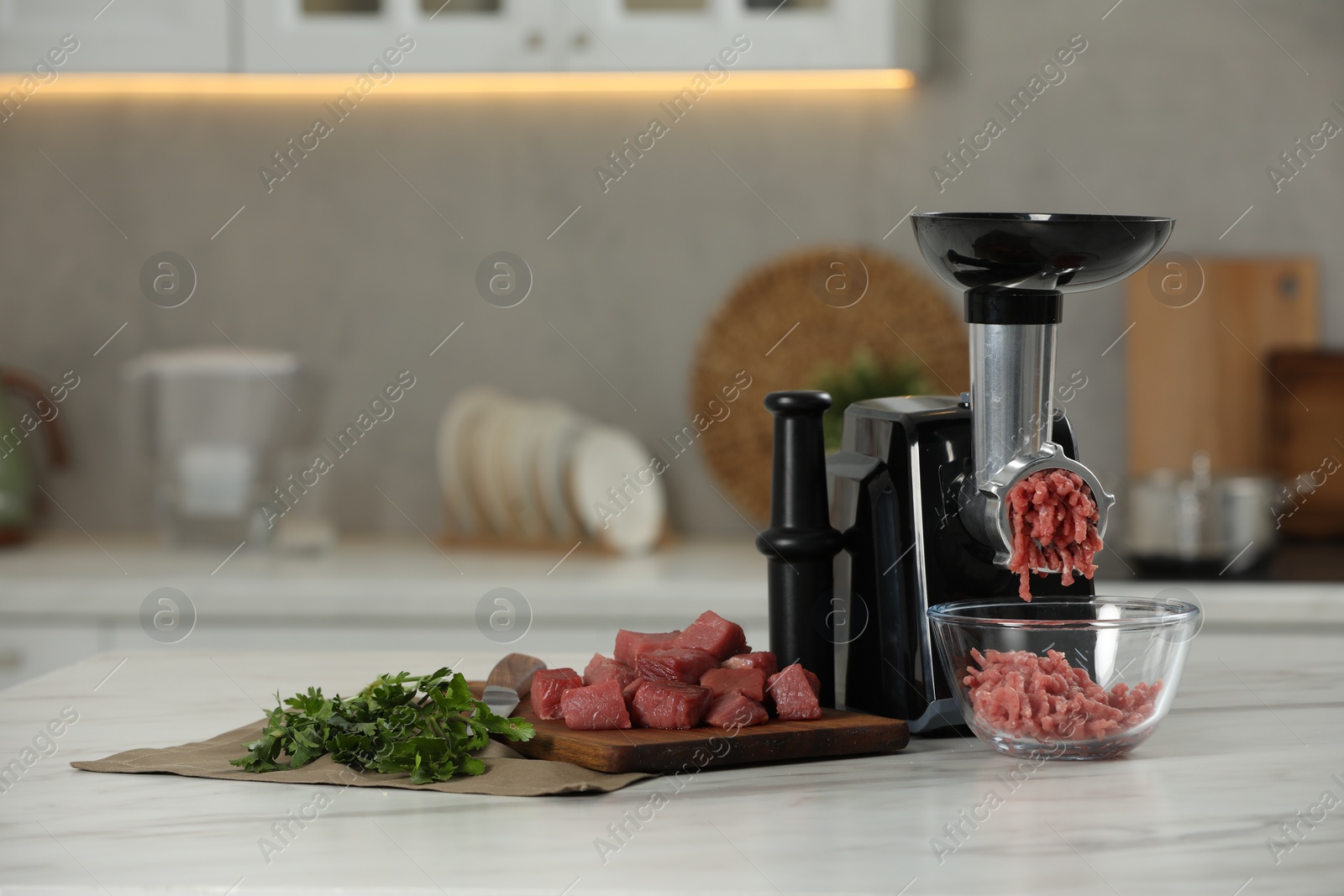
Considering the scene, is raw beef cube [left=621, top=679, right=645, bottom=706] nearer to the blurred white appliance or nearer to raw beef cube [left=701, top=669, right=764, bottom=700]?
raw beef cube [left=701, top=669, right=764, bottom=700]

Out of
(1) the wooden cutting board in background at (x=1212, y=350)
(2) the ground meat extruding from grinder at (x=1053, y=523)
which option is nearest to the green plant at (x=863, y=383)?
(1) the wooden cutting board in background at (x=1212, y=350)

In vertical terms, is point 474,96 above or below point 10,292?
above

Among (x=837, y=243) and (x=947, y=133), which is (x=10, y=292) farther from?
(x=947, y=133)

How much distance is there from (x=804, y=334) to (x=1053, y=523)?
153 centimetres

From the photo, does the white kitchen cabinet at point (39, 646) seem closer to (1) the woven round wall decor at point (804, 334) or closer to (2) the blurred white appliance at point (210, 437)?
(2) the blurred white appliance at point (210, 437)

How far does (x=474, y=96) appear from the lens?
2473 mm

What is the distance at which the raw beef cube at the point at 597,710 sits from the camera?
893mm

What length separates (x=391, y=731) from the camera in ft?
2.79

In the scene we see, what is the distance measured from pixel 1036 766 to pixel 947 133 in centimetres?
177

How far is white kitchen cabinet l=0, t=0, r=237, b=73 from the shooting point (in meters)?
2.18

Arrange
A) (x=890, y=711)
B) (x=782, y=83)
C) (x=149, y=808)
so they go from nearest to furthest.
→ (x=149, y=808) < (x=890, y=711) < (x=782, y=83)

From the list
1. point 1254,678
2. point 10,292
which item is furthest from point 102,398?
point 1254,678

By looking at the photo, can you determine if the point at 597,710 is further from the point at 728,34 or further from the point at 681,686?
the point at 728,34

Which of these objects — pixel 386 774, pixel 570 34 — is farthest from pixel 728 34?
pixel 386 774
